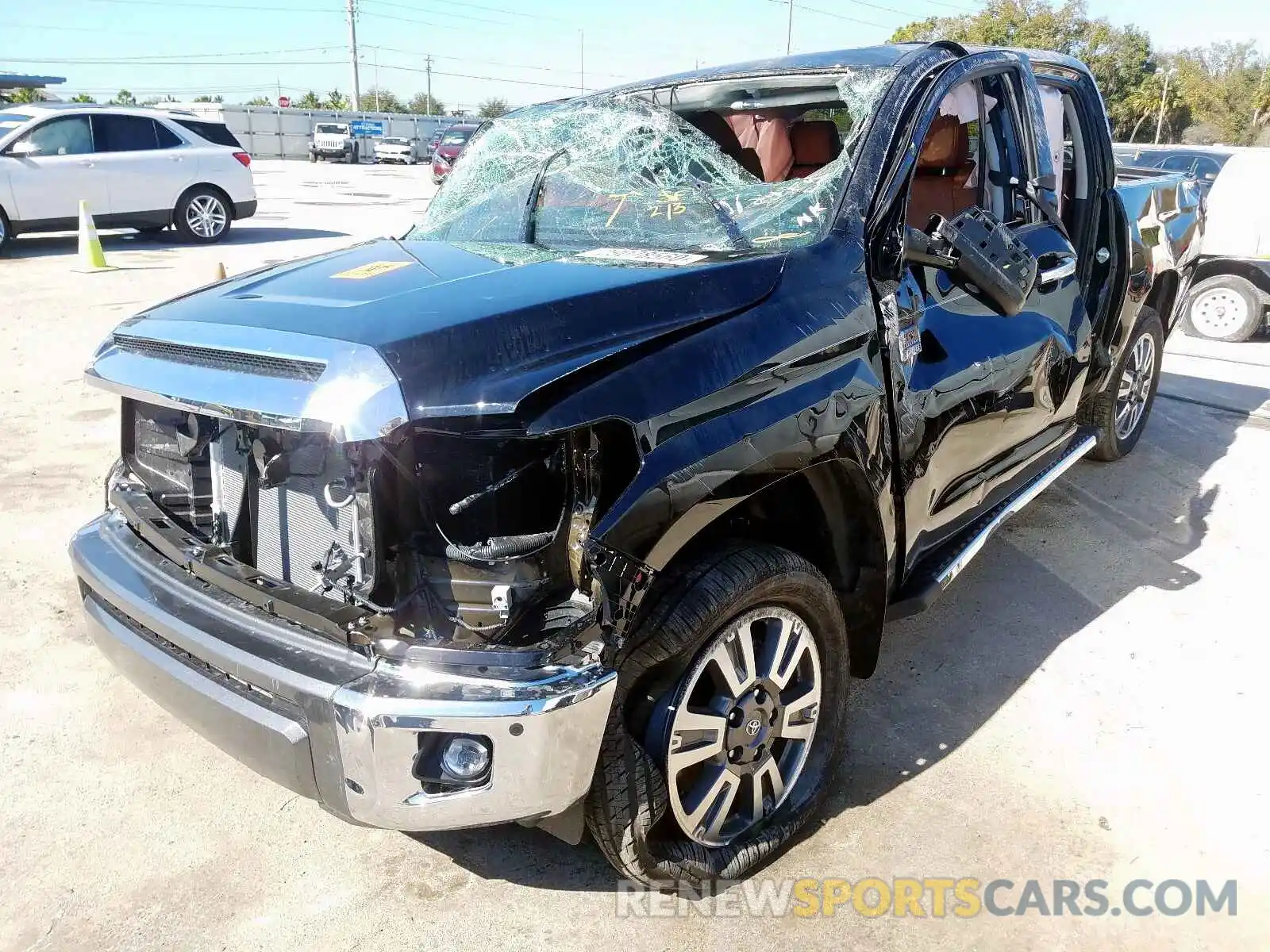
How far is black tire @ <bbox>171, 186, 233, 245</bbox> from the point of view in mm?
13070

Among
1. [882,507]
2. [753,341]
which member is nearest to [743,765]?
[882,507]

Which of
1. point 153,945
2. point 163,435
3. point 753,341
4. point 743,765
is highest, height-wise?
point 753,341

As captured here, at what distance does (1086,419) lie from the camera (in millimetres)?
4996

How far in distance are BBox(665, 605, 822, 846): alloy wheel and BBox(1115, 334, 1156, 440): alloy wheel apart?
3382 millimetres

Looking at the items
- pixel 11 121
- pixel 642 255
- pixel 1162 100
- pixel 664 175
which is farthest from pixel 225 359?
pixel 1162 100

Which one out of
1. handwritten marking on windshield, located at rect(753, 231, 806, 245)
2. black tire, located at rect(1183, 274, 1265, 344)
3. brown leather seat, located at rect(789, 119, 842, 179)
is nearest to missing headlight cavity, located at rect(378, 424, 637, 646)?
handwritten marking on windshield, located at rect(753, 231, 806, 245)

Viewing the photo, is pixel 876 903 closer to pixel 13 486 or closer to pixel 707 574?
pixel 707 574

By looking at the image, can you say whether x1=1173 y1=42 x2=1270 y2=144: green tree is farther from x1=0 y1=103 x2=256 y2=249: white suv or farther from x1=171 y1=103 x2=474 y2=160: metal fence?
x1=0 y1=103 x2=256 y2=249: white suv

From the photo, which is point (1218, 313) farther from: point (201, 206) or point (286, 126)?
point (286, 126)

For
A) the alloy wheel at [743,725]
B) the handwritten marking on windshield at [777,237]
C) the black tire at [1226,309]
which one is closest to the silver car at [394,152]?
the black tire at [1226,309]

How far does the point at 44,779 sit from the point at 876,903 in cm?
236

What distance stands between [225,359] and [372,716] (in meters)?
0.84

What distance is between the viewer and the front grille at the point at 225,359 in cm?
190

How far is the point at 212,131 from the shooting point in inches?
551
